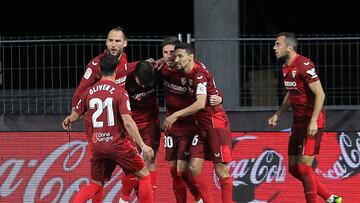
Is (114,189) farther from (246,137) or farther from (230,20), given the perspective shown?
(230,20)

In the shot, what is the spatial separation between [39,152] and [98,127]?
288 centimetres

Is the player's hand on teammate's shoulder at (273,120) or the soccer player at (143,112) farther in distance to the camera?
the player's hand on teammate's shoulder at (273,120)

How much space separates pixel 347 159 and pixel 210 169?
1.91m

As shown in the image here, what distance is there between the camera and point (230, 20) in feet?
45.2

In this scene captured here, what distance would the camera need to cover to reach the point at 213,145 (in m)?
10.1

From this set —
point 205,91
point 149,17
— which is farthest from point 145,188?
point 149,17

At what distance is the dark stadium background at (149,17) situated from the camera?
21.2m

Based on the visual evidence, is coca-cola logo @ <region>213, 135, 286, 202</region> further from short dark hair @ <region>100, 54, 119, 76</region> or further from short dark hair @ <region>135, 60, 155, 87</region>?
short dark hair @ <region>100, 54, 119, 76</region>

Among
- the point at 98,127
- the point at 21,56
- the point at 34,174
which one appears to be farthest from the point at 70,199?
the point at 98,127

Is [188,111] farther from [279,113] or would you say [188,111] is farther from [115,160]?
[279,113]

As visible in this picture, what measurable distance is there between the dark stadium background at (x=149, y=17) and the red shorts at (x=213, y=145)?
10.7 metres

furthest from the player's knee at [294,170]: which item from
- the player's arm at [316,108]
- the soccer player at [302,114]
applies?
the player's arm at [316,108]

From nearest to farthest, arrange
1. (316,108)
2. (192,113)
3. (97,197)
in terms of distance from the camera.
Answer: (97,197), (192,113), (316,108)

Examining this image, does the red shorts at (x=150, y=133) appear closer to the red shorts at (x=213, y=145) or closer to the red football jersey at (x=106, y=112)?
the red shorts at (x=213, y=145)
